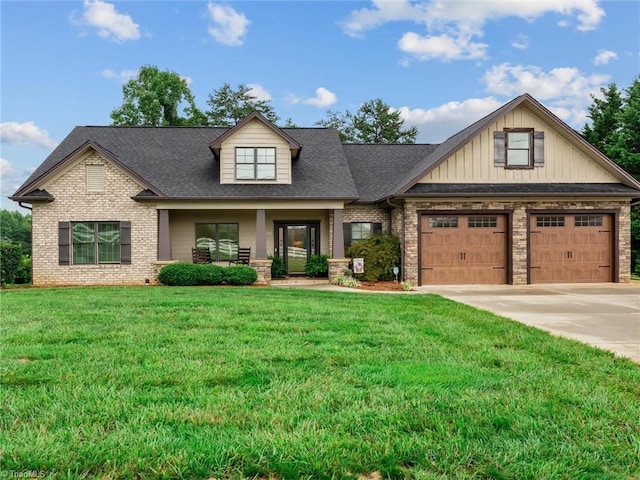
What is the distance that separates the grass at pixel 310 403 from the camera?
2.70m

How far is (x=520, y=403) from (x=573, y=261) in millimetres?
14387

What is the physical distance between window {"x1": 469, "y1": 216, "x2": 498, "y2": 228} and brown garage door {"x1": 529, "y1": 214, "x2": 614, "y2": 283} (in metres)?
1.34

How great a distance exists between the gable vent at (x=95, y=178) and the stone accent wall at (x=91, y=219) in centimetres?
15

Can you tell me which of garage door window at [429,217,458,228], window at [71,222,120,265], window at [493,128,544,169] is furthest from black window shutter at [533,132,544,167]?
window at [71,222,120,265]

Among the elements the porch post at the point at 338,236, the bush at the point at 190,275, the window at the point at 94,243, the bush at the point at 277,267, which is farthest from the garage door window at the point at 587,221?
the window at the point at 94,243

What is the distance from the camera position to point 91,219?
16.0 m

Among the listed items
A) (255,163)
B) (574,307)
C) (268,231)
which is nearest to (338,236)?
(268,231)

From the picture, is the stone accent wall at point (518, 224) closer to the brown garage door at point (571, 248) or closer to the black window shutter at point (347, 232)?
the brown garage door at point (571, 248)

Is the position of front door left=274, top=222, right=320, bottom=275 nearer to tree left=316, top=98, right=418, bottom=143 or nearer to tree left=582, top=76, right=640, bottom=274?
tree left=582, top=76, right=640, bottom=274

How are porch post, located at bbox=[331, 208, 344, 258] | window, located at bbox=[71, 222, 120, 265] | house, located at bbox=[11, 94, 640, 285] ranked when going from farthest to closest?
porch post, located at bbox=[331, 208, 344, 258], window, located at bbox=[71, 222, 120, 265], house, located at bbox=[11, 94, 640, 285]

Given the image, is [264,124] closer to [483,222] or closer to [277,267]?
[277,267]

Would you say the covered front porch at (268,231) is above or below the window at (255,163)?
below

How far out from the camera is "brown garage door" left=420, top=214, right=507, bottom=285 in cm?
1567

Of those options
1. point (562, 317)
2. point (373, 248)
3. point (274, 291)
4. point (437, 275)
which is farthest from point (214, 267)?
point (562, 317)
